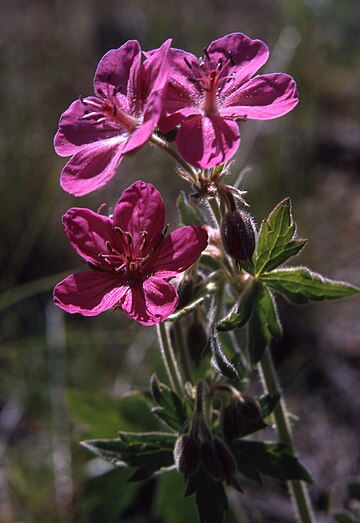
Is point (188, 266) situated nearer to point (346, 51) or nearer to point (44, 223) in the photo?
point (44, 223)

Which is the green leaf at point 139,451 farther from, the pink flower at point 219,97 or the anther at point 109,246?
the pink flower at point 219,97

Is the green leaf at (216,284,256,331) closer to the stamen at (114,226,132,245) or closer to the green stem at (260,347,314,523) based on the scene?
the green stem at (260,347,314,523)

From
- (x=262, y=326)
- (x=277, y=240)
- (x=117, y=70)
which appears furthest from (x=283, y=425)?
(x=117, y=70)

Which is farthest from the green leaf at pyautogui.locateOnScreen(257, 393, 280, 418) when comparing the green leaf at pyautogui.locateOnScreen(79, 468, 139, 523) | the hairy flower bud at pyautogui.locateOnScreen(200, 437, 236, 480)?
the green leaf at pyautogui.locateOnScreen(79, 468, 139, 523)

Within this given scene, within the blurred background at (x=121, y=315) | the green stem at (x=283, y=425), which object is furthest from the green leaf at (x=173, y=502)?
the green stem at (x=283, y=425)

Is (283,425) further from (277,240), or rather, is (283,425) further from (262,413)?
(277,240)
